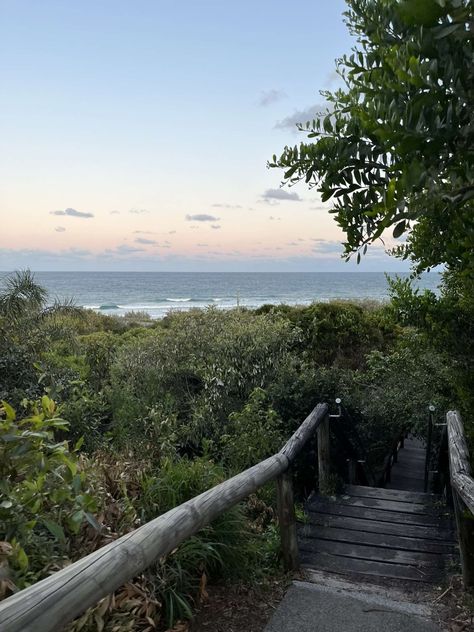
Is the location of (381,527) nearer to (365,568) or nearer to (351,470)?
(365,568)

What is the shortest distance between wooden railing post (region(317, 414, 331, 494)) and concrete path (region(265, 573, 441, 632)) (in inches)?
90.5

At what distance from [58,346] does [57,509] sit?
6843mm

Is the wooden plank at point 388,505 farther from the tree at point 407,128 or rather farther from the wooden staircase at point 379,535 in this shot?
the tree at point 407,128

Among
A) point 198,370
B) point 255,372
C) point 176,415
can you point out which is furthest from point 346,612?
point 198,370

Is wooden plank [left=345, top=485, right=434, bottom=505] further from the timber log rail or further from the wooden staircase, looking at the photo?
the timber log rail

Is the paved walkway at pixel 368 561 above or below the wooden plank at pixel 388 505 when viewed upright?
above

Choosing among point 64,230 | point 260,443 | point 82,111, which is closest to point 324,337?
point 260,443

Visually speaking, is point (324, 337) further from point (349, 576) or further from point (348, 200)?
point (348, 200)

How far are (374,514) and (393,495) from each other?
2.43 feet

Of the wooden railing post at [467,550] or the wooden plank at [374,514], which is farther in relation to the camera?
the wooden plank at [374,514]

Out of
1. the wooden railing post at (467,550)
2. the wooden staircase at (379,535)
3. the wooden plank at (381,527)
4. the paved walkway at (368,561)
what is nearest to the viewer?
the paved walkway at (368,561)

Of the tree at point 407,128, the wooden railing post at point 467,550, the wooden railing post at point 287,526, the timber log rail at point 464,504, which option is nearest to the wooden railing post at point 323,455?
the wooden railing post at point 287,526

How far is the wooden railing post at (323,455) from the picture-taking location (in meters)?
6.04

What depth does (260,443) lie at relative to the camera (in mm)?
5977
